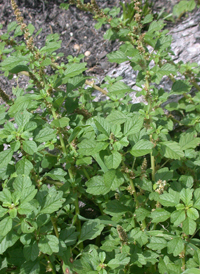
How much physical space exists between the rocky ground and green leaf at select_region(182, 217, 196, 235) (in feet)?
7.63

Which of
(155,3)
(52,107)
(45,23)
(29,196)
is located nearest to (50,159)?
(52,107)

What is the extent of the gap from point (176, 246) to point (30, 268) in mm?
814

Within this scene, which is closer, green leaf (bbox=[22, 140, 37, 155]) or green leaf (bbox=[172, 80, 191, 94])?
green leaf (bbox=[22, 140, 37, 155])

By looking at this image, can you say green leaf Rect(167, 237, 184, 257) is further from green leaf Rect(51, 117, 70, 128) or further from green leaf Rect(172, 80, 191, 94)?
green leaf Rect(172, 80, 191, 94)

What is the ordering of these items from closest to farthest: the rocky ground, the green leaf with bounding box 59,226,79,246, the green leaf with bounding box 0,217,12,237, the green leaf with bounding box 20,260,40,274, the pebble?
1. the green leaf with bounding box 0,217,12,237
2. the green leaf with bounding box 20,260,40,274
3. the green leaf with bounding box 59,226,79,246
4. the pebble
5. the rocky ground

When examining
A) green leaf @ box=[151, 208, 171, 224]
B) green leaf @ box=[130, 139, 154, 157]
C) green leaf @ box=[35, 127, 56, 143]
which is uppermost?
green leaf @ box=[35, 127, 56, 143]

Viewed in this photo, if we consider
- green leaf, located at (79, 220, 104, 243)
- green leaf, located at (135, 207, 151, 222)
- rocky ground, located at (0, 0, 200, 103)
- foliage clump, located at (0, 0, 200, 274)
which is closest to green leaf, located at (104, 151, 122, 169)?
foliage clump, located at (0, 0, 200, 274)

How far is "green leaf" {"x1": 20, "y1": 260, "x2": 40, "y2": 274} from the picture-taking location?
1463 mm

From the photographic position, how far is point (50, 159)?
1.84 metres

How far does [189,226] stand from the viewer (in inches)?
52.8

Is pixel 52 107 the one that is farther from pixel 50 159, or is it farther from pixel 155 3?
pixel 155 3

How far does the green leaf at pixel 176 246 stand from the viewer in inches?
54.3

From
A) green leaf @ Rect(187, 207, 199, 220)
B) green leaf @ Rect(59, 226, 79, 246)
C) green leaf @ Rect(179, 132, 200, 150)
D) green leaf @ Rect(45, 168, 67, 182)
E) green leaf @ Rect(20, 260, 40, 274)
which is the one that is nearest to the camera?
green leaf @ Rect(187, 207, 199, 220)

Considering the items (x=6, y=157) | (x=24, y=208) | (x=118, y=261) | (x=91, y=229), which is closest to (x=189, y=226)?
(x=118, y=261)
